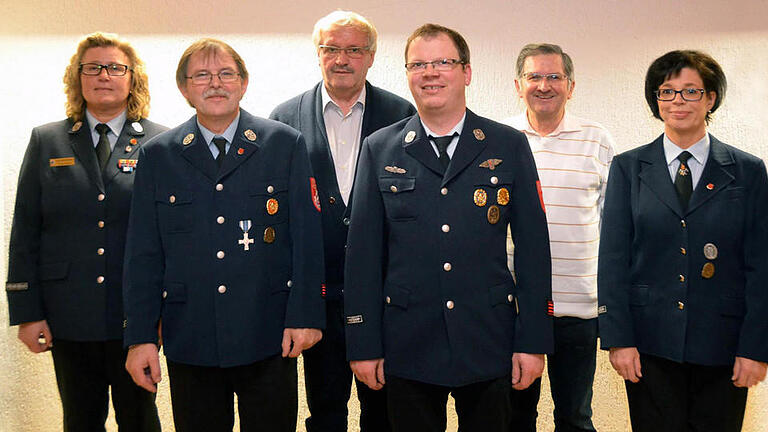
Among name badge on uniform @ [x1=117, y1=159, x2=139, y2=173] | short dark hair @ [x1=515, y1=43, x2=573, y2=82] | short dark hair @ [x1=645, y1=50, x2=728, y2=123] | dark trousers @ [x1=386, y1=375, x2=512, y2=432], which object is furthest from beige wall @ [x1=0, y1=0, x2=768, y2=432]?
dark trousers @ [x1=386, y1=375, x2=512, y2=432]

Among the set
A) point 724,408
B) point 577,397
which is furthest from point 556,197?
point 724,408

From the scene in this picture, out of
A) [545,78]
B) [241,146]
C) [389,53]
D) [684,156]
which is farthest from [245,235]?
[389,53]

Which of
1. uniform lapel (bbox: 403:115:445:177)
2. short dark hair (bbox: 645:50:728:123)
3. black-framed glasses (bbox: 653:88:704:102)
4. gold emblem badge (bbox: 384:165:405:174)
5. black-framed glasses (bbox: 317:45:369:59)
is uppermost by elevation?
black-framed glasses (bbox: 317:45:369:59)

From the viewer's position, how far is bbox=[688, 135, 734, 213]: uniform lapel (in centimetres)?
252

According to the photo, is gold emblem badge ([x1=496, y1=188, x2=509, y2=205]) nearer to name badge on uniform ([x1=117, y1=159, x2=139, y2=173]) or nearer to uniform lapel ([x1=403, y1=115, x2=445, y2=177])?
uniform lapel ([x1=403, y1=115, x2=445, y2=177])

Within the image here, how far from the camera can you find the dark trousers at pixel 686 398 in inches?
96.6

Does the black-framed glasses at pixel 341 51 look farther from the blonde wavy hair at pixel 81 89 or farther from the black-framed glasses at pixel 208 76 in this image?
the blonde wavy hair at pixel 81 89

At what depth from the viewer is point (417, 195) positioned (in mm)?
2389

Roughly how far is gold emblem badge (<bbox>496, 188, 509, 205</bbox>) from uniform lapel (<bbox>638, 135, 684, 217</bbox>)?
56 cm

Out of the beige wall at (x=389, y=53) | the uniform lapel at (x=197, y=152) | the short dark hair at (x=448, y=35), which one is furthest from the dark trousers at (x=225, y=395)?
the beige wall at (x=389, y=53)

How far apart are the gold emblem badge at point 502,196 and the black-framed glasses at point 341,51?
0.95m

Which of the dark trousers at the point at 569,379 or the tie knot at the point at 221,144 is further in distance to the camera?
the dark trousers at the point at 569,379

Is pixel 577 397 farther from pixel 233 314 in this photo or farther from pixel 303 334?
pixel 233 314

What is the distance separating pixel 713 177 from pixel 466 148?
→ 2.83 feet
